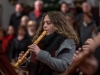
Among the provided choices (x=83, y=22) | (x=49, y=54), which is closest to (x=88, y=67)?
(x=49, y=54)

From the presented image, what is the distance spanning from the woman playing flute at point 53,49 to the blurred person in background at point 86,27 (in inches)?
150

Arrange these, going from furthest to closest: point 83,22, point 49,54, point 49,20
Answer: point 83,22, point 49,20, point 49,54

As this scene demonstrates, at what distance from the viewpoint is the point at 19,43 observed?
313 inches

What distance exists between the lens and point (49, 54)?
4.01 meters

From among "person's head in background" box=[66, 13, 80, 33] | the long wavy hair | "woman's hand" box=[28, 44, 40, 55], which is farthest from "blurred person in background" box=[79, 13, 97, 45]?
"woman's hand" box=[28, 44, 40, 55]

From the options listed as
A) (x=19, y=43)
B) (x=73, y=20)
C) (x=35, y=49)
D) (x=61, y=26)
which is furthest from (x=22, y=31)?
(x=35, y=49)

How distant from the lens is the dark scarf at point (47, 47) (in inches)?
163

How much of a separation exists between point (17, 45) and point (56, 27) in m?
3.79

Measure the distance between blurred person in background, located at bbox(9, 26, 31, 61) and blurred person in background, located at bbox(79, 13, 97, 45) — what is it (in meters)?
Result: 1.26

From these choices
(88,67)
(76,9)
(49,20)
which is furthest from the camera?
(76,9)

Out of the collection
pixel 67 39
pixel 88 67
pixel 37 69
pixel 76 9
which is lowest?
pixel 76 9

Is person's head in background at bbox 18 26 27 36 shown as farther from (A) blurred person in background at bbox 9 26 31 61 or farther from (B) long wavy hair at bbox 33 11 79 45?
(B) long wavy hair at bbox 33 11 79 45

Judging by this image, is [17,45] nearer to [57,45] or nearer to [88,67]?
[57,45]

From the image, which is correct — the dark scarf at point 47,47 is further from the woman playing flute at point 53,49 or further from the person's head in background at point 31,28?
the person's head in background at point 31,28
